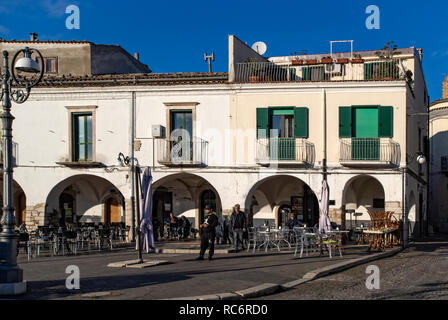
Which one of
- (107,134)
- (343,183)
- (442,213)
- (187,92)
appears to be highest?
(187,92)

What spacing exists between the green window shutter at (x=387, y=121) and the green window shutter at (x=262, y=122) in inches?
189

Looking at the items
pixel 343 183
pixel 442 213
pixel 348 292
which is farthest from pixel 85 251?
pixel 442 213

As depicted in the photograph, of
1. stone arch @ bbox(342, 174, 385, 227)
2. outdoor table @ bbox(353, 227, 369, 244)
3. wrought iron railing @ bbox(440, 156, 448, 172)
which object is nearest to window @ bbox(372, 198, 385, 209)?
stone arch @ bbox(342, 174, 385, 227)

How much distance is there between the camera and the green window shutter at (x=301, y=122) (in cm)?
2427

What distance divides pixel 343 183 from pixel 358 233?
2188 mm

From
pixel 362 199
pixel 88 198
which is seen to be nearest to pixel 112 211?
pixel 88 198

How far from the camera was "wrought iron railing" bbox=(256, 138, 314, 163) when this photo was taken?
2423 cm

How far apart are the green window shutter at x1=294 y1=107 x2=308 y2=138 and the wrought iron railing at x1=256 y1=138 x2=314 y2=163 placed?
27 cm

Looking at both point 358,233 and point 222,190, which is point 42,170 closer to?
point 222,190

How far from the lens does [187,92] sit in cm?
2512

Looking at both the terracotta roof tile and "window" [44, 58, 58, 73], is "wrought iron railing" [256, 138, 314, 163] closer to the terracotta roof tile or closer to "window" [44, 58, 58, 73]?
the terracotta roof tile

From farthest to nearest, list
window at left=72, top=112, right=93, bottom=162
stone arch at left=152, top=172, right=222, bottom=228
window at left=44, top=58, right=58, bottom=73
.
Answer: window at left=44, top=58, right=58, bottom=73 < stone arch at left=152, top=172, right=222, bottom=228 < window at left=72, top=112, right=93, bottom=162

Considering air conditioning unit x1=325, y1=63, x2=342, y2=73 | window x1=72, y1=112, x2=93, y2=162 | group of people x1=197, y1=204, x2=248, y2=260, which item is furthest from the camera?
air conditioning unit x1=325, y1=63, x2=342, y2=73
